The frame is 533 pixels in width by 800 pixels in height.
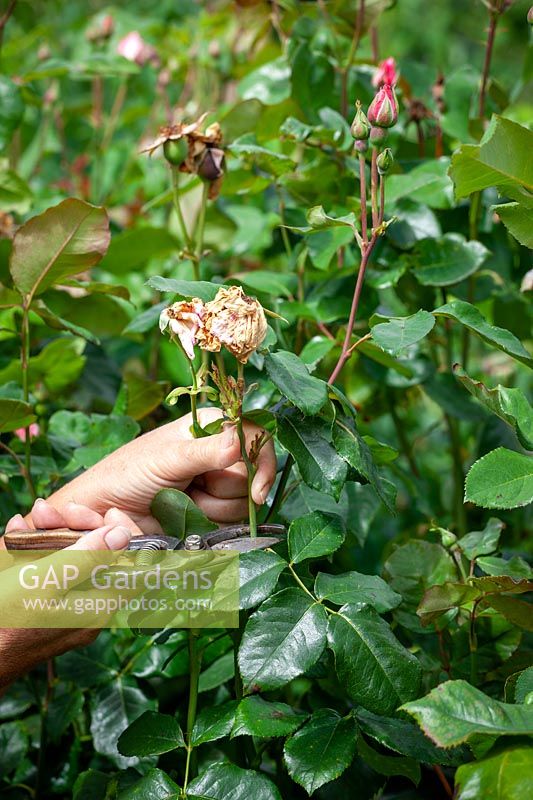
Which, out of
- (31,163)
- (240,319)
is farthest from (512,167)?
(31,163)

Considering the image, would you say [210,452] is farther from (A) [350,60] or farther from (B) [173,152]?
(A) [350,60]

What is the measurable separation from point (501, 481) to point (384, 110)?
31 centimetres

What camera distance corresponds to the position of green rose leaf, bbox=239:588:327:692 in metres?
0.66

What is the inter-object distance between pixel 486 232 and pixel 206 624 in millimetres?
751

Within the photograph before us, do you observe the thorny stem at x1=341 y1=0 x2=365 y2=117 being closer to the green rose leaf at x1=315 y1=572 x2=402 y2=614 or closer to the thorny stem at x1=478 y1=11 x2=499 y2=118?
the thorny stem at x1=478 y1=11 x2=499 y2=118

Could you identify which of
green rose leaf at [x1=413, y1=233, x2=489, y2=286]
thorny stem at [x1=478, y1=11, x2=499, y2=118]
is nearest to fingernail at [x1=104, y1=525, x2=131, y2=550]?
green rose leaf at [x1=413, y1=233, x2=489, y2=286]

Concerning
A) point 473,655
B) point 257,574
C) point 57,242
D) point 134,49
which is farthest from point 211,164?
point 134,49

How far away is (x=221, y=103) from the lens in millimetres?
2051

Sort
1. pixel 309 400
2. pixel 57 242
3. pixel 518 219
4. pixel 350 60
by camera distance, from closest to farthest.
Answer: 1. pixel 309 400
2. pixel 518 219
3. pixel 57 242
4. pixel 350 60

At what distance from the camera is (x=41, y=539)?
750 mm

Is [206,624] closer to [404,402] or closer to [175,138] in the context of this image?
[175,138]

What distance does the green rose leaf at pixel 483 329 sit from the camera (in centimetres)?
70

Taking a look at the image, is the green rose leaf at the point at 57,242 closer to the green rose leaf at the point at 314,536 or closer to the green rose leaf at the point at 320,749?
the green rose leaf at the point at 314,536

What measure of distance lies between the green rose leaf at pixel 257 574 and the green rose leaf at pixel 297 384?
13cm
